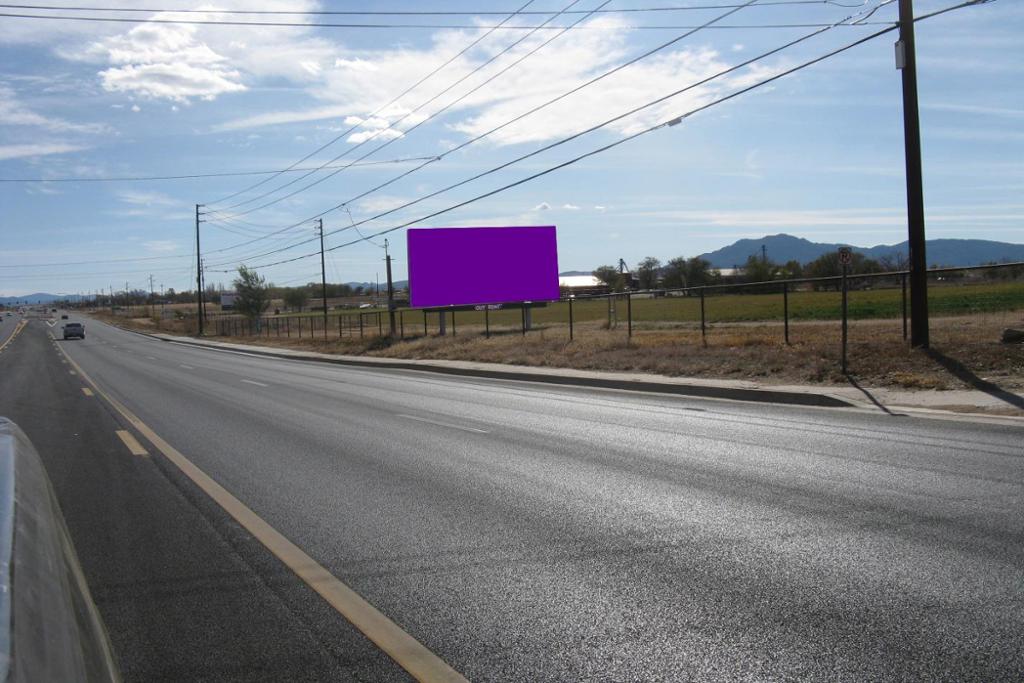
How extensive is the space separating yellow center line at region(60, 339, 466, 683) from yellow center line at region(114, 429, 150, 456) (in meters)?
2.64

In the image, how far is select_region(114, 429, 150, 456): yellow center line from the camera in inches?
436

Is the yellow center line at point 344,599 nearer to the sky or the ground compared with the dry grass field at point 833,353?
nearer to the ground

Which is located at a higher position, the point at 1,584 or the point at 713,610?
the point at 1,584

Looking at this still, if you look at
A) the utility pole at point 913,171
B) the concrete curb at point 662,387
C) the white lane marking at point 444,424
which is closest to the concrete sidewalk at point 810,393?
the concrete curb at point 662,387

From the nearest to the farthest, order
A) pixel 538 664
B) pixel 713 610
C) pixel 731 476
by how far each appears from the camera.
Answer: pixel 538 664
pixel 713 610
pixel 731 476

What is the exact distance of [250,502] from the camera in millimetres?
7809

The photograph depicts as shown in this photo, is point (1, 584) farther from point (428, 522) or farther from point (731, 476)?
point (731, 476)

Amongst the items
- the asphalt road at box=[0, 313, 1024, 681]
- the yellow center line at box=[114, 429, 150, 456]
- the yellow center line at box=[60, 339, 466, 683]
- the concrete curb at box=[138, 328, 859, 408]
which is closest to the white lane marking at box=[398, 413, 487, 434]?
the asphalt road at box=[0, 313, 1024, 681]

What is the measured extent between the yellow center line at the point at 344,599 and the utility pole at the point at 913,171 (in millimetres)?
13858

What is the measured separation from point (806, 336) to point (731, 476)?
1637 centimetres

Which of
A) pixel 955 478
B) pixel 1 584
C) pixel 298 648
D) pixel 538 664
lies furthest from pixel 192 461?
pixel 1 584

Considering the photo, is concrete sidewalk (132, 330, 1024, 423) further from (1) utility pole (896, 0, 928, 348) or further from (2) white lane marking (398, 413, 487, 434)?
(2) white lane marking (398, 413, 487, 434)

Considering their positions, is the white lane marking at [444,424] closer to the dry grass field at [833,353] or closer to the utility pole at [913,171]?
the dry grass field at [833,353]

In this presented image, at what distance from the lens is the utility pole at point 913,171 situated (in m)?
16.7
